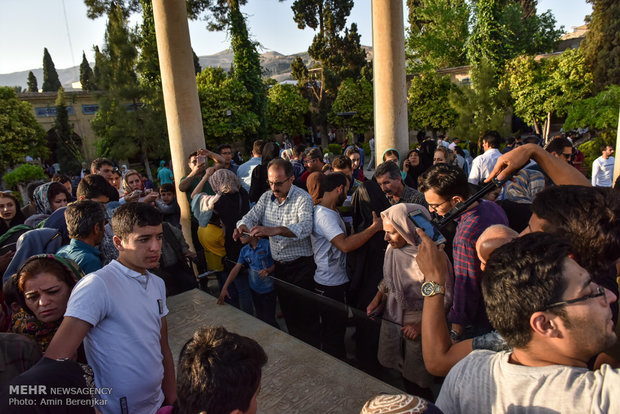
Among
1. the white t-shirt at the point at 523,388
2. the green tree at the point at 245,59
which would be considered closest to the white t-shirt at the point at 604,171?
the white t-shirt at the point at 523,388

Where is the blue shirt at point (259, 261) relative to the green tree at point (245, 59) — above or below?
below

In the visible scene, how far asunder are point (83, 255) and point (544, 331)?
2.78 metres

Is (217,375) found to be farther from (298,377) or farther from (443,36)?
(443,36)

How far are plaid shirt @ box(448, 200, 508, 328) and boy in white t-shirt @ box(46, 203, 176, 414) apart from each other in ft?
6.09

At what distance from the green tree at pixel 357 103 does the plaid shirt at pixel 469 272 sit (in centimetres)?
2611

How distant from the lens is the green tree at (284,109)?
28.7 m

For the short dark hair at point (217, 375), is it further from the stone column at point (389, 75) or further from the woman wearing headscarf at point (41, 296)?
the stone column at point (389, 75)

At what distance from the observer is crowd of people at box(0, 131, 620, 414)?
1251 mm

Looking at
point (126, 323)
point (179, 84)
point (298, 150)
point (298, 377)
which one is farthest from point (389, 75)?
point (126, 323)

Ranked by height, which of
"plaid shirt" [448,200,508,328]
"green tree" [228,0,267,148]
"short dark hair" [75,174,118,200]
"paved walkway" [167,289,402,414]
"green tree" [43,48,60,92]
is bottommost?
"paved walkway" [167,289,402,414]

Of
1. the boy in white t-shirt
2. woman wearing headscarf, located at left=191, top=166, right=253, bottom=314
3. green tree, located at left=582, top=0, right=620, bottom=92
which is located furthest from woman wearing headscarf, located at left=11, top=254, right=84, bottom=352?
green tree, located at left=582, top=0, right=620, bottom=92

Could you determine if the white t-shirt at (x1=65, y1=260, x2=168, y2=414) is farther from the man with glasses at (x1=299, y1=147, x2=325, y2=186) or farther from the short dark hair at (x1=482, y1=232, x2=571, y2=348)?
the man with glasses at (x1=299, y1=147, x2=325, y2=186)

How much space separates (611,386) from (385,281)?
1951 mm

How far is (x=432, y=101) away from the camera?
2477 centimetres
